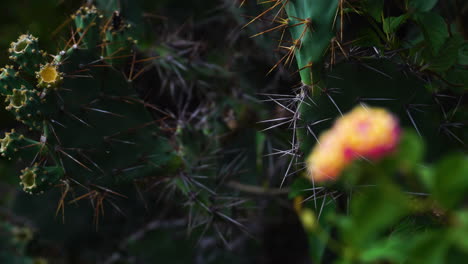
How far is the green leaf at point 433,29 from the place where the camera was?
1257mm

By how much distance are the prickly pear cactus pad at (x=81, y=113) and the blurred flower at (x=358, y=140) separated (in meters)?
0.96

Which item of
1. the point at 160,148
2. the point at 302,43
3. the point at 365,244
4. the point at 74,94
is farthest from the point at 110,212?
the point at 365,244

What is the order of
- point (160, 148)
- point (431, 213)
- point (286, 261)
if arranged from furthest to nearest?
1. point (286, 261)
2. point (160, 148)
3. point (431, 213)

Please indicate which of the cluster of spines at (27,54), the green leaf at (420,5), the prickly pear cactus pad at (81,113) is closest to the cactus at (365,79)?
the green leaf at (420,5)

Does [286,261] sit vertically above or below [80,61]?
below

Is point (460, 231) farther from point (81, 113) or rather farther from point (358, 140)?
point (81, 113)

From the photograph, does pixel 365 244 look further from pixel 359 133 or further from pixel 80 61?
pixel 80 61

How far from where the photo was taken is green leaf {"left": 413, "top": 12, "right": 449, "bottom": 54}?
126 cm

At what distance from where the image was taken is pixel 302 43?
48.9 inches

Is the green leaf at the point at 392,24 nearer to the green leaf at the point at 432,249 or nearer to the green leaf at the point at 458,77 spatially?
the green leaf at the point at 458,77

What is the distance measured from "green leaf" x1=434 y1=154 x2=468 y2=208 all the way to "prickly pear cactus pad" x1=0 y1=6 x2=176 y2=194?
3.41 ft

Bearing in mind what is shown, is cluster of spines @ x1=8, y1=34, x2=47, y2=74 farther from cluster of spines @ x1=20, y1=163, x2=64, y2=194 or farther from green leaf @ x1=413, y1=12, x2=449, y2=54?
green leaf @ x1=413, y1=12, x2=449, y2=54

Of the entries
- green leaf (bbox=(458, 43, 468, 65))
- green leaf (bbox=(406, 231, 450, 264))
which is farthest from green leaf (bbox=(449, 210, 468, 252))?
green leaf (bbox=(458, 43, 468, 65))

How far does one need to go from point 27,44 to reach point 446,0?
132cm
